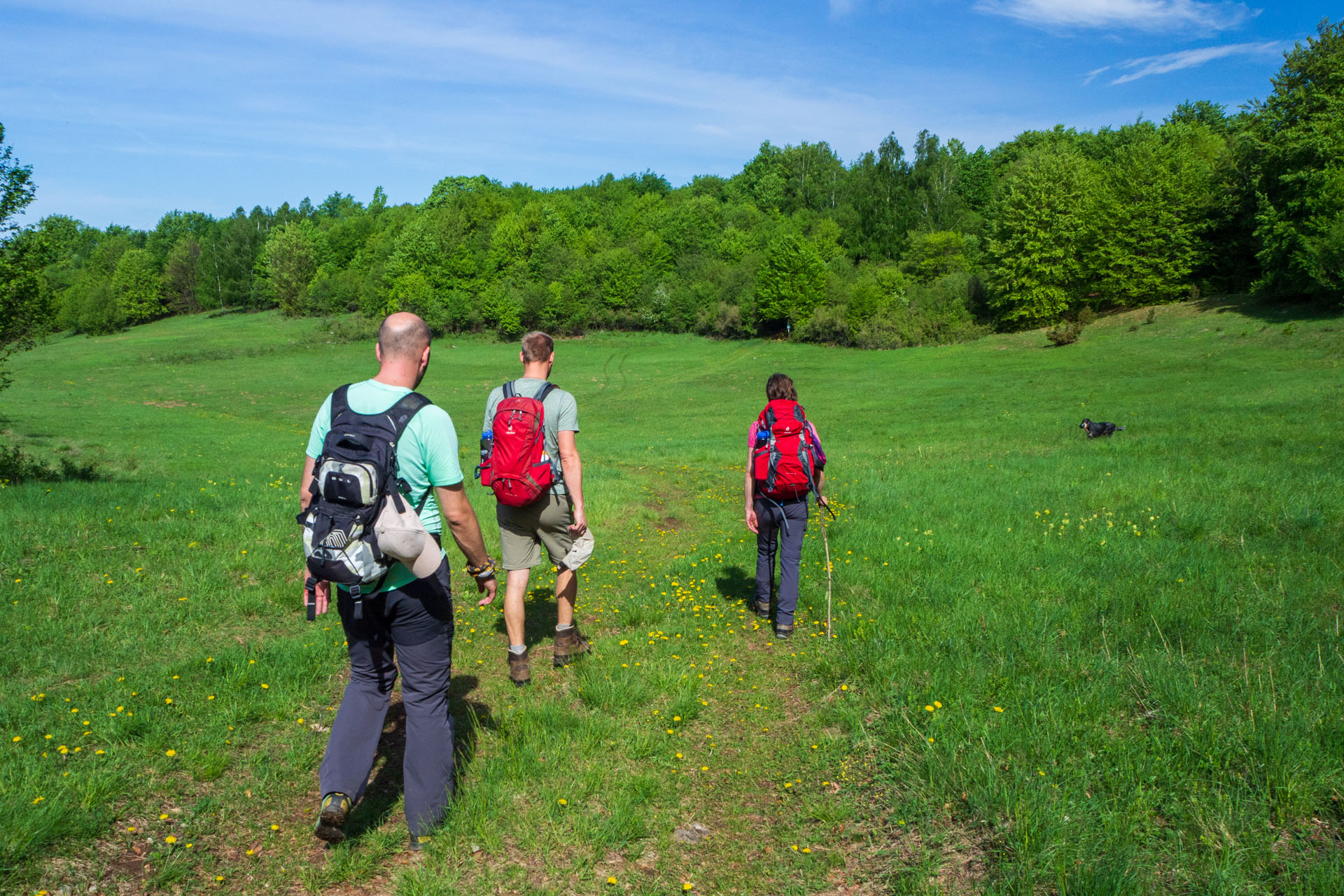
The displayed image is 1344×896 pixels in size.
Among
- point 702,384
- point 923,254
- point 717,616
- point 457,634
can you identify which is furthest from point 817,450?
point 923,254

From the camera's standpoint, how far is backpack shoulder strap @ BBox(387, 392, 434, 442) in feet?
12.0

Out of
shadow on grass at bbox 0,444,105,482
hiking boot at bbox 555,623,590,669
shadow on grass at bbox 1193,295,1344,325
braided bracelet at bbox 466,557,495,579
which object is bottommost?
hiking boot at bbox 555,623,590,669

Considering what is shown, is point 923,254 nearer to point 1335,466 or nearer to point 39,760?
point 1335,466

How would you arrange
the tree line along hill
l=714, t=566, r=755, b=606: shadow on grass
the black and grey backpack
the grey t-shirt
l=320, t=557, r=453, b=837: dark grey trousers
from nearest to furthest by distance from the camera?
1. the black and grey backpack
2. l=320, t=557, r=453, b=837: dark grey trousers
3. the grey t-shirt
4. l=714, t=566, r=755, b=606: shadow on grass
5. the tree line along hill

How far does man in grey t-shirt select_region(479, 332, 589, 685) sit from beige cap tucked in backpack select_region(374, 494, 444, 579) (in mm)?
2019

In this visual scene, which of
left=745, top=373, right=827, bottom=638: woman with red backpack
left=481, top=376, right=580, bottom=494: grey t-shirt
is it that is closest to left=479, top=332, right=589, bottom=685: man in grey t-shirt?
left=481, top=376, right=580, bottom=494: grey t-shirt

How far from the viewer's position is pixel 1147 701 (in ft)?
15.3

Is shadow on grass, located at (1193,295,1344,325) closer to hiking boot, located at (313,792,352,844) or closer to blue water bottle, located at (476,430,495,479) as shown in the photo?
blue water bottle, located at (476,430,495,479)

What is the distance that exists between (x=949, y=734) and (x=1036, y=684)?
2.97 feet

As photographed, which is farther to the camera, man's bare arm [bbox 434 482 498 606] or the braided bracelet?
the braided bracelet

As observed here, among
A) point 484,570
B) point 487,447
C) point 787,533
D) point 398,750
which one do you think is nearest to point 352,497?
point 484,570

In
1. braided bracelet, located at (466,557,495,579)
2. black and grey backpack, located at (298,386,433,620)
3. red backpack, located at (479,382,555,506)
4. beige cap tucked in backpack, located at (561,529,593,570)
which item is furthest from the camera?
beige cap tucked in backpack, located at (561,529,593,570)

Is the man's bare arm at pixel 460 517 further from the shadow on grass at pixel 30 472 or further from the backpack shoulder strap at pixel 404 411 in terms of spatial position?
the shadow on grass at pixel 30 472

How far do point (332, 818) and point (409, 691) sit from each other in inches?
25.6
